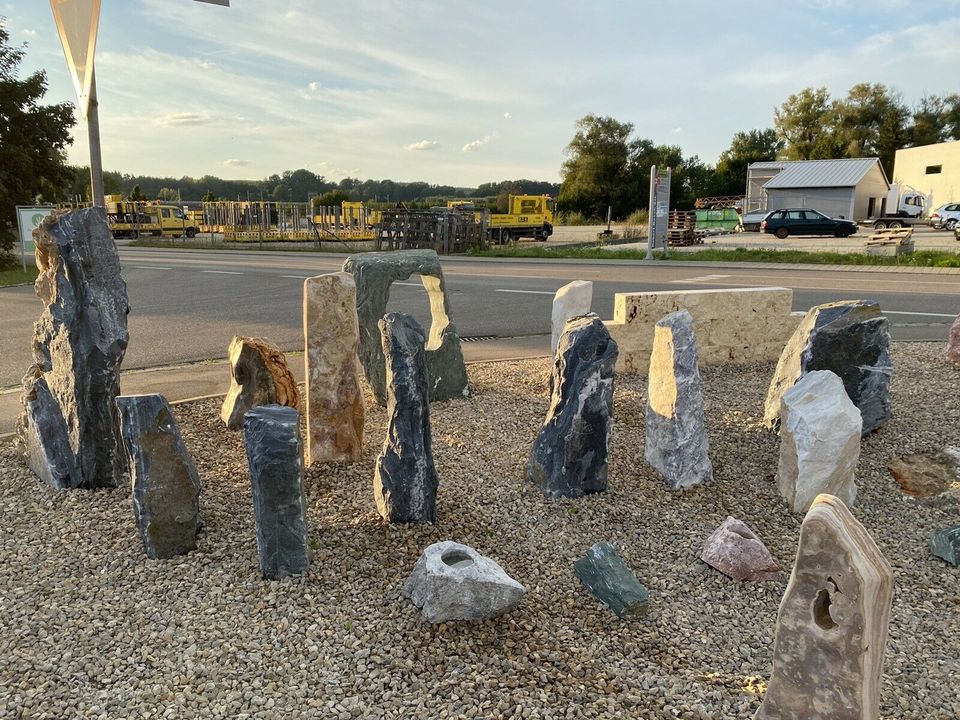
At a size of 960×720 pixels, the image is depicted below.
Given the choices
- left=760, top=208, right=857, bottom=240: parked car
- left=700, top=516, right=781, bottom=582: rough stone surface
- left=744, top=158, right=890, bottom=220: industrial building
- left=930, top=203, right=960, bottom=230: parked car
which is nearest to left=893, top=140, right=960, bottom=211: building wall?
left=744, top=158, right=890, bottom=220: industrial building

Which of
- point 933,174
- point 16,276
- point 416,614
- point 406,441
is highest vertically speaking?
point 933,174

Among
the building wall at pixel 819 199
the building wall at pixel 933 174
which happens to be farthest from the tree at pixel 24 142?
the building wall at pixel 933 174

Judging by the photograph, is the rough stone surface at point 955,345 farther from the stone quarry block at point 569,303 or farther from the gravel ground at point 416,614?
the stone quarry block at point 569,303

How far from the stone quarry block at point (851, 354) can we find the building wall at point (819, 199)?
36986 mm

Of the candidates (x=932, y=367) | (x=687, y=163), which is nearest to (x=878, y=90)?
(x=687, y=163)

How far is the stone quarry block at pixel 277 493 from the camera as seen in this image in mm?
3264

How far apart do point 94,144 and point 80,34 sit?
638mm

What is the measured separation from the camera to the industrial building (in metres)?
38.4

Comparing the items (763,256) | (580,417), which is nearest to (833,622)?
(580,417)

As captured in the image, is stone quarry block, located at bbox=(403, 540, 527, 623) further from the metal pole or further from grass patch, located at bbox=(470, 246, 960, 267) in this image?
grass patch, located at bbox=(470, 246, 960, 267)

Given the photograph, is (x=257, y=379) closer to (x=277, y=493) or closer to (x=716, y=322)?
(x=277, y=493)

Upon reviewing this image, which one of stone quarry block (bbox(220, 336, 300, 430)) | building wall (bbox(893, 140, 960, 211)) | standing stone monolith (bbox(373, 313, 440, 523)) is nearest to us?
standing stone monolith (bbox(373, 313, 440, 523))

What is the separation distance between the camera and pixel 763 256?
797 inches

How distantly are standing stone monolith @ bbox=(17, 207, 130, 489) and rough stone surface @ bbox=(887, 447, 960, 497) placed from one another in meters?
4.89
